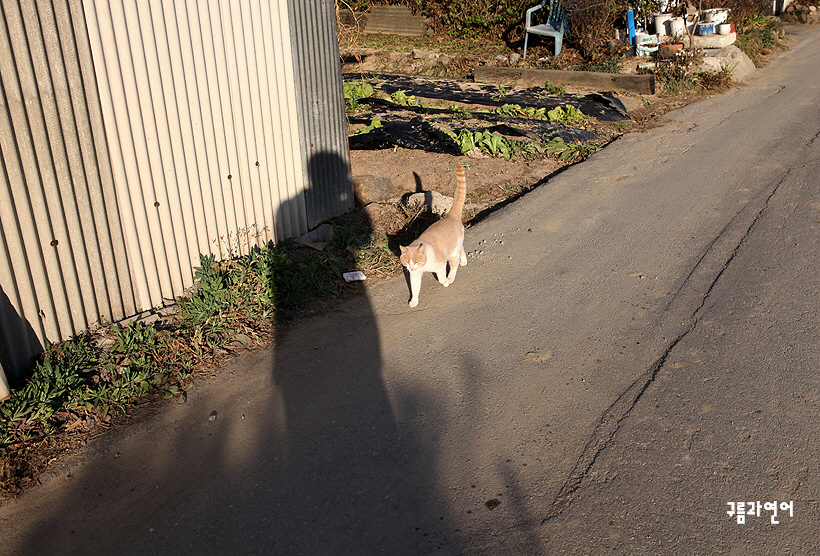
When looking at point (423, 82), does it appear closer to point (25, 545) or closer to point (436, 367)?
point (436, 367)

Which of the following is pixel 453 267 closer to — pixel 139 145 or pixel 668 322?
pixel 668 322

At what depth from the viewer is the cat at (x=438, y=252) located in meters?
4.51

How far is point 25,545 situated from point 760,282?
17.0ft

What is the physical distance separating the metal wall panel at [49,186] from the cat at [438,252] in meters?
2.16

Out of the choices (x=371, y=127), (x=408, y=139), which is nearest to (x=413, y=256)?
(x=408, y=139)

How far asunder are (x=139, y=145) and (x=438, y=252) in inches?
92.6

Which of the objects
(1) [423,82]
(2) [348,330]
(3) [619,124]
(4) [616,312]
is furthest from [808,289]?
(1) [423,82]

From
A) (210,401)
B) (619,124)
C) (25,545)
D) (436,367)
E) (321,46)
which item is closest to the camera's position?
(25,545)

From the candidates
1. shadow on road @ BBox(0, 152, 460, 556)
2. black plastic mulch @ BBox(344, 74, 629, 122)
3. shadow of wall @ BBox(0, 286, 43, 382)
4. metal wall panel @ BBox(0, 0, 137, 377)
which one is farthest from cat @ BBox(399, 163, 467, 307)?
Answer: black plastic mulch @ BBox(344, 74, 629, 122)

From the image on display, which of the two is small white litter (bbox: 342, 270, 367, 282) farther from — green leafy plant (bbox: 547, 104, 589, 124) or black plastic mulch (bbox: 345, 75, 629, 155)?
green leafy plant (bbox: 547, 104, 589, 124)

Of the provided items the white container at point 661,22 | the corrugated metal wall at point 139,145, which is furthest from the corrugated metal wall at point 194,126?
the white container at point 661,22

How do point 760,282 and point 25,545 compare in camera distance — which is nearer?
point 25,545

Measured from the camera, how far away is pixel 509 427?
3.38m

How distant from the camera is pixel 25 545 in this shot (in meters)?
2.75
